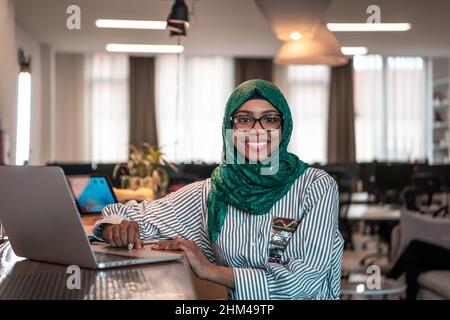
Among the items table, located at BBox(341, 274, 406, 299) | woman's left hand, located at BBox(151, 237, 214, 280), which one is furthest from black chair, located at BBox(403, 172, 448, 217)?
woman's left hand, located at BBox(151, 237, 214, 280)

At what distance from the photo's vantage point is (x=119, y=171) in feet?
16.4

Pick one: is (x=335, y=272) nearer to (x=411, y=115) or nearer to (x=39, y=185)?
(x=39, y=185)

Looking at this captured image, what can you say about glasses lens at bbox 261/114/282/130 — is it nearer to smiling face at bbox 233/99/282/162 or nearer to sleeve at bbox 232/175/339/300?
smiling face at bbox 233/99/282/162

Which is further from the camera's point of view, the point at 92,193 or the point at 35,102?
the point at 35,102

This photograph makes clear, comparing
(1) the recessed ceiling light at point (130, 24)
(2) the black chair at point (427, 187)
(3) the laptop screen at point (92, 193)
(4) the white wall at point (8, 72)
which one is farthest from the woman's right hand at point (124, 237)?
(1) the recessed ceiling light at point (130, 24)

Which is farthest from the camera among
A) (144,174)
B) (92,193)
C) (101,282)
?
(144,174)

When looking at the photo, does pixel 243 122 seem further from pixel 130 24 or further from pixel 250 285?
pixel 130 24

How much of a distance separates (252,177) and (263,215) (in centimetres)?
9

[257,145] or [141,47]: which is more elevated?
[141,47]

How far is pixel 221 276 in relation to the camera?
1392 mm

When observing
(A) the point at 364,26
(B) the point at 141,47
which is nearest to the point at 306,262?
(A) the point at 364,26

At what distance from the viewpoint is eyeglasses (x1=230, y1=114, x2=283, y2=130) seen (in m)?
1.61

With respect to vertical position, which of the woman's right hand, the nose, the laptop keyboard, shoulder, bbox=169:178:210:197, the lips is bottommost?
the laptop keyboard

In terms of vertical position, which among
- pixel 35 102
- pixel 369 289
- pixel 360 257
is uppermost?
pixel 35 102
